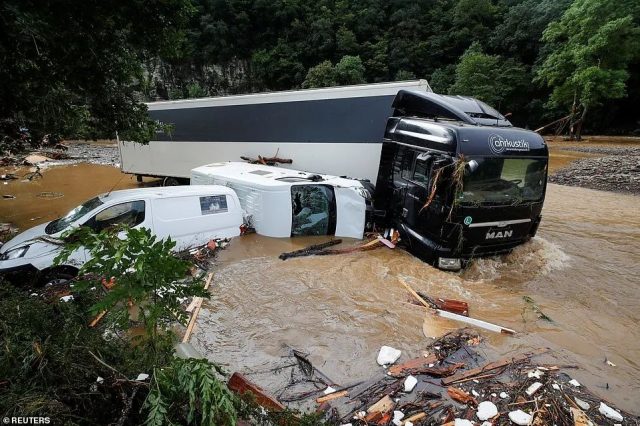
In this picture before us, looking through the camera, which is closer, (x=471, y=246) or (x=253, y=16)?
(x=471, y=246)

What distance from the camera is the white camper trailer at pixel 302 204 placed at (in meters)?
7.20

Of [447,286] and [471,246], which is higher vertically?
[471,246]

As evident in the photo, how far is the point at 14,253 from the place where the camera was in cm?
507

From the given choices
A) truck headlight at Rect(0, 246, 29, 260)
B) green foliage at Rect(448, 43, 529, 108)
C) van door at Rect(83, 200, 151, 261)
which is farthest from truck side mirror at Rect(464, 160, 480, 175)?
green foliage at Rect(448, 43, 529, 108)

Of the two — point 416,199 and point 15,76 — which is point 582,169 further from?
point 15,76

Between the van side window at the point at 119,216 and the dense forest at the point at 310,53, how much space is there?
4.03ft

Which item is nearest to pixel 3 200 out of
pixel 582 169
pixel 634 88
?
pixel 582 169

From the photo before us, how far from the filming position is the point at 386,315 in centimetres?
502

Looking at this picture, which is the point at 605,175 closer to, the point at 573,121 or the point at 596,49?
the point at 573,121

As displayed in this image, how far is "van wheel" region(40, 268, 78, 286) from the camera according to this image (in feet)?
16.6

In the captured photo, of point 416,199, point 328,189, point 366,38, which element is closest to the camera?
point 416,199

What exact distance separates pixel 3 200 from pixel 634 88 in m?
48.1

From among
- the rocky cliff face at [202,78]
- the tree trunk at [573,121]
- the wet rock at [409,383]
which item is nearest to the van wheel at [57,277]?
the wet rock at [409,383]

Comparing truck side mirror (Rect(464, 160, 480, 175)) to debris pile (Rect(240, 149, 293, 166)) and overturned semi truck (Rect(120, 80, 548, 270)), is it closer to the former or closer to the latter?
overturned semi truck (Rect(120, 80, 548, 270))
